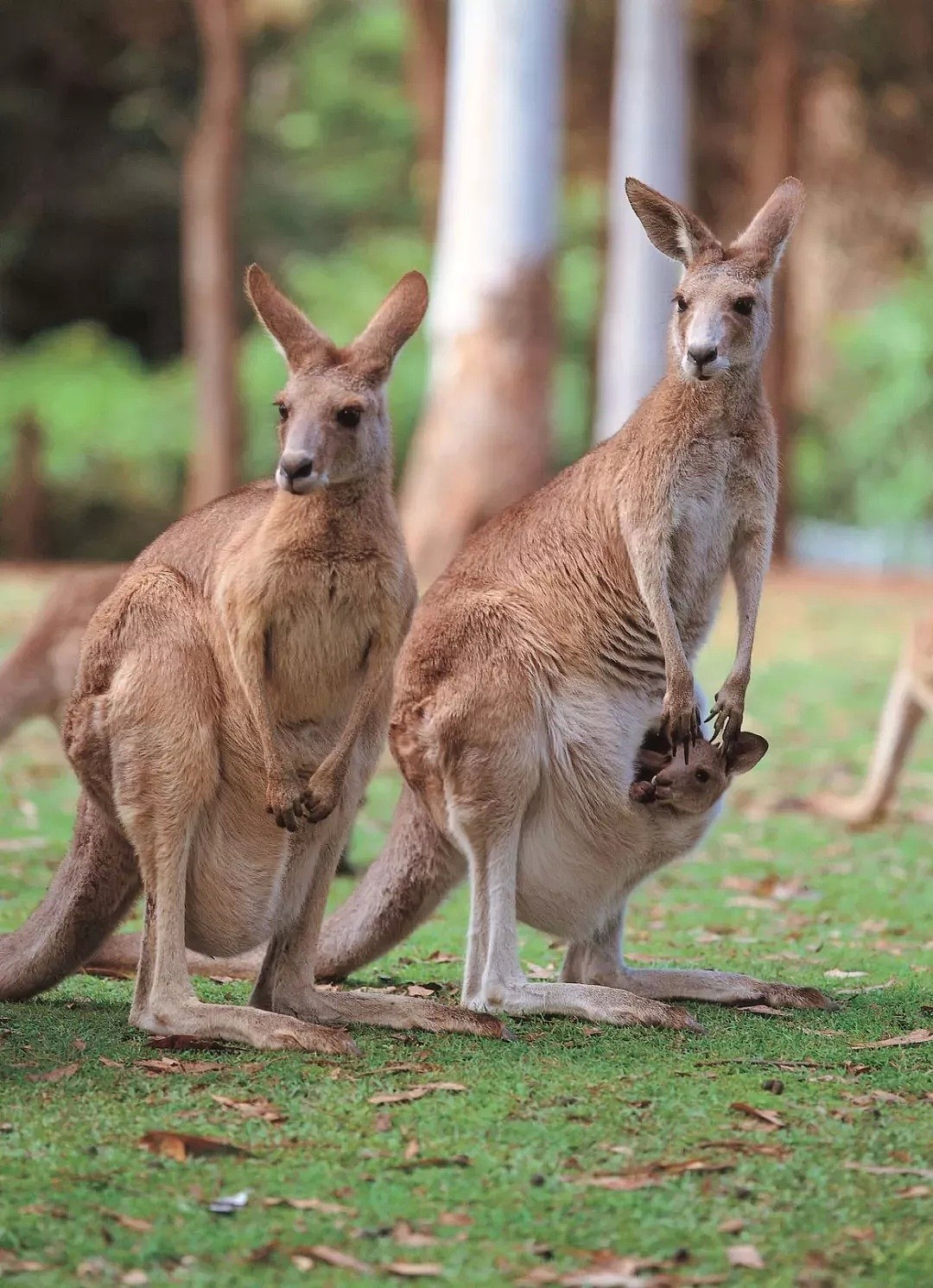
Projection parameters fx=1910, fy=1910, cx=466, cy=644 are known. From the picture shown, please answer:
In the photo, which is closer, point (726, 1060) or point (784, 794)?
point (726, 1060)

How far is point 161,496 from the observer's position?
1912 cm

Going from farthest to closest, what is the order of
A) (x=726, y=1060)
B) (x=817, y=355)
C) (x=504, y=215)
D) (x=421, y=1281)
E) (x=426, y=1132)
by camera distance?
(x=817, y=355)
(x=504, y=215)
(x=726, y=1060)
(x=426, y=1132)
(x=421, y=1281)

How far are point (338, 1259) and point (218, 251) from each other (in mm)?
14239

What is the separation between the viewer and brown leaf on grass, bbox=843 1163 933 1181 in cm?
302

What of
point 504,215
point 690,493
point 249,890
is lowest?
point 249,890

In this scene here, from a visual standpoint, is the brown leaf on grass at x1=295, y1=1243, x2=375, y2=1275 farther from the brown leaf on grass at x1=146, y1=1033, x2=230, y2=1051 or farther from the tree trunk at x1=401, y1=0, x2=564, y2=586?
the tree trunk at x1=401, y1=0, x2=564, y2=586

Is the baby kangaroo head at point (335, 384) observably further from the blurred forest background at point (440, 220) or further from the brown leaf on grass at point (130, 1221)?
the blurred forest background at point (440, 220)

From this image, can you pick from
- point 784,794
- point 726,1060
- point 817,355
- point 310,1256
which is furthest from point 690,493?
point 817,355

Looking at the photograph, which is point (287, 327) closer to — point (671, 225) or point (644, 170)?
Result: point (671, 225)

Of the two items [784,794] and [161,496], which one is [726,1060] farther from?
[161,496]

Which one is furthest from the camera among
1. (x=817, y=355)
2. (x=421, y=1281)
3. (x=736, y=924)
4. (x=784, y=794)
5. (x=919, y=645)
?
(x=817, y=355)

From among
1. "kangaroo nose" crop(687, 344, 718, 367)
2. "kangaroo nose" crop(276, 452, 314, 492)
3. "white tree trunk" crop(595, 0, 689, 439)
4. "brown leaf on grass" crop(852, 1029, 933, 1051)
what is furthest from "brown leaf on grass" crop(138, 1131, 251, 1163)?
"white tree trunk" crop(595, 0, 689, 439)

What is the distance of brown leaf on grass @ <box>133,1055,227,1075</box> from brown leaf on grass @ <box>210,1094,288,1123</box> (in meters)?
0.20

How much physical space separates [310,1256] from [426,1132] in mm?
547
